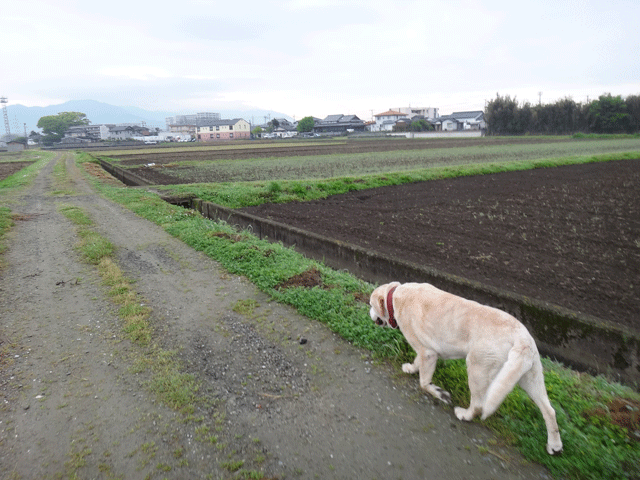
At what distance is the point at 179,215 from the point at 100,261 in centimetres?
407

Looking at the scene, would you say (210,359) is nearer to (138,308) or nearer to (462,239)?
(138,308)

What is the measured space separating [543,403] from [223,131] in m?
130

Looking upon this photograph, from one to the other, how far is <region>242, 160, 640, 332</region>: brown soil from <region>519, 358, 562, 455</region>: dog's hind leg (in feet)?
10.1

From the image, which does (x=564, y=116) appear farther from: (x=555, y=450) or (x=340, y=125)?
(x=555, y=450)

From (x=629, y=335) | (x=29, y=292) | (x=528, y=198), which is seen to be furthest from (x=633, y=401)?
(x=528, y=198)

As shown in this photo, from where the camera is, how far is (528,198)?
14273 mm

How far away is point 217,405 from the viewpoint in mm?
3510

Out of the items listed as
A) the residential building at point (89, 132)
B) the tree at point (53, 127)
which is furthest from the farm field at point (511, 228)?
the tree at point (53, 127)

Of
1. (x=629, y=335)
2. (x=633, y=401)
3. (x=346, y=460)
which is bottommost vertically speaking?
(x=346, y=460)

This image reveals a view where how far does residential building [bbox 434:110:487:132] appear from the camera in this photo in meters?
105

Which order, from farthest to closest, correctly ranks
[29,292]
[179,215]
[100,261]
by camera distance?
[179,215] → [100,261] → [29,292]

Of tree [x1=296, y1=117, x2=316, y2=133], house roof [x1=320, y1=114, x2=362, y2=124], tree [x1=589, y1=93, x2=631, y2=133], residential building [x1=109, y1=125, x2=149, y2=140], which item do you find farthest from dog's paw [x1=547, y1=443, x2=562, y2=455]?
residential building [x1=109, y1=125, x2=149, y2=140]

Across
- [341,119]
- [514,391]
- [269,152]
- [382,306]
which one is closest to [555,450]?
[514,391]

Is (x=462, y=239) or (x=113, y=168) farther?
(x=113, y=168)
